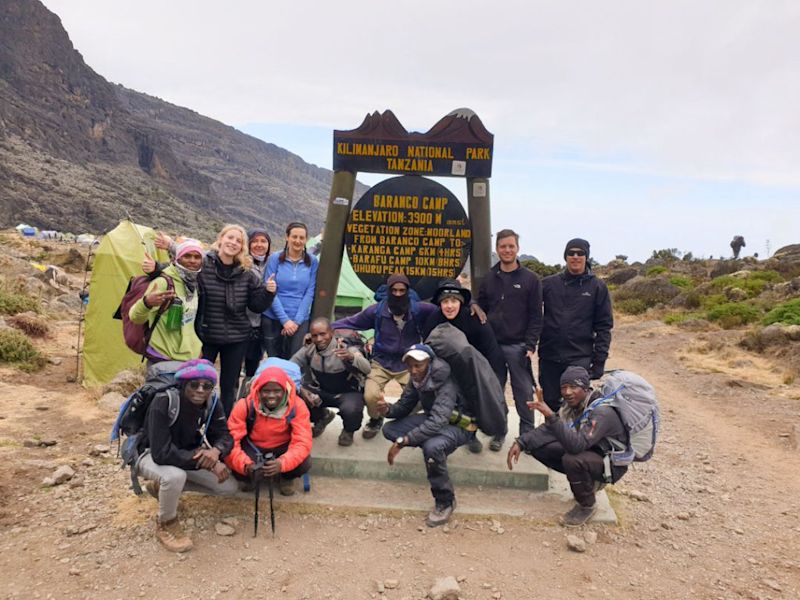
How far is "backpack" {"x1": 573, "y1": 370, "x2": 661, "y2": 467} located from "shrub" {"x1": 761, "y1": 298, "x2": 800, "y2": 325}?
10.7 metres

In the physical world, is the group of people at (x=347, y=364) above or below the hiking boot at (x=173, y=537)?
above

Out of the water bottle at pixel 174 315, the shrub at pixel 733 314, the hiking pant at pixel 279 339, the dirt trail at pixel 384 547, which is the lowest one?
the dirt trail at pixel 384 547

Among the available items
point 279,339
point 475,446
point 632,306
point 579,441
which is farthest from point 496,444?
point 632,306

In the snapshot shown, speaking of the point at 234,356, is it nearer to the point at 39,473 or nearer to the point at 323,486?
the point at 323,486

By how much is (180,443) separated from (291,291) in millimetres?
2097

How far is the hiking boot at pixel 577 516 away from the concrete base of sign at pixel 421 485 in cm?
10

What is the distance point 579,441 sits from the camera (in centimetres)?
402

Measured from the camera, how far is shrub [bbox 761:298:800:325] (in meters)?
12.5

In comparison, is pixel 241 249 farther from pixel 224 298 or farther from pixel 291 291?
pixel 291 291

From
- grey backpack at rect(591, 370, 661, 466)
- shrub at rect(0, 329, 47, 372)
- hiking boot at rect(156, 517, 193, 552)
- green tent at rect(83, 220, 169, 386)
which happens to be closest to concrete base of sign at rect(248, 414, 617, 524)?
grey backpack at rect(591, 370, 661, 466)

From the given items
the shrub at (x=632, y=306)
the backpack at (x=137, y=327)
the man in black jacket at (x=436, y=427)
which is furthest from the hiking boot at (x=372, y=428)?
the shrub at (x=632, y=306)

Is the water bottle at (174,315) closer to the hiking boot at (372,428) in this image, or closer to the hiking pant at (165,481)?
the hiking pant at (165,481)

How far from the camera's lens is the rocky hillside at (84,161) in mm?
60875

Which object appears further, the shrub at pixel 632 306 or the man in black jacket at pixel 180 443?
the shrub at pixel 632 306
